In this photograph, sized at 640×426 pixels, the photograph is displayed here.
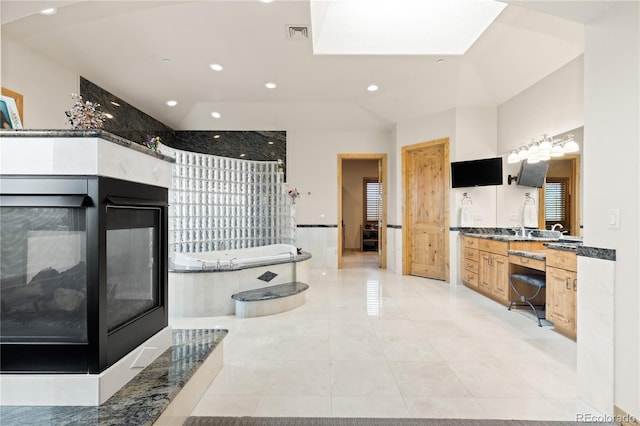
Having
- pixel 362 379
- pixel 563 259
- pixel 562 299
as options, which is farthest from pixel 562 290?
pixel 362 379

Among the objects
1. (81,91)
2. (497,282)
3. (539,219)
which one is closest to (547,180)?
(539,219)

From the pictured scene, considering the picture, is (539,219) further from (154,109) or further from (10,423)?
(154,109)

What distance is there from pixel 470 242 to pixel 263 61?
3882 millimetres

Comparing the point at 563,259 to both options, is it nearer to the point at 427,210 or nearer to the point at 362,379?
the point at 362,379

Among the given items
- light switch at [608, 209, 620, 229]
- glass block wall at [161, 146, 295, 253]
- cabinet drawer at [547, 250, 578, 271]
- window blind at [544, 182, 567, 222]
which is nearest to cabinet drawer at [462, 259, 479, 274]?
window blind at [544, 182, 567, 222]

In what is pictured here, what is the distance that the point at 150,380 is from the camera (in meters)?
1.63

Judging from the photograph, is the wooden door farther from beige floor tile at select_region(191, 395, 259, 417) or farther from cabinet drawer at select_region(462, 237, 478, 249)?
beige floor tile at select_region(191, 395, 259, 417)

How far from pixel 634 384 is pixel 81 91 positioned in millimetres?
5526

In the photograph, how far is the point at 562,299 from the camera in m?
3.03

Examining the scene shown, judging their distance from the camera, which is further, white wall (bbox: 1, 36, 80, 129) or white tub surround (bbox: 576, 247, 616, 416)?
white wall (bbox: 1, 36, 80, 129)

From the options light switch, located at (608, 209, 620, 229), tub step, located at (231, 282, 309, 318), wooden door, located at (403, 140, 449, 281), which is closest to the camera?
light switch, located at (608, 209, 620, 229)

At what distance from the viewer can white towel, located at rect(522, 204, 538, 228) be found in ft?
14.6

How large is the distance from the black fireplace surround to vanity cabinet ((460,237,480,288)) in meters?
4.52

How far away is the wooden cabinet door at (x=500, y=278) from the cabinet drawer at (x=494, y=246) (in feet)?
0.24
